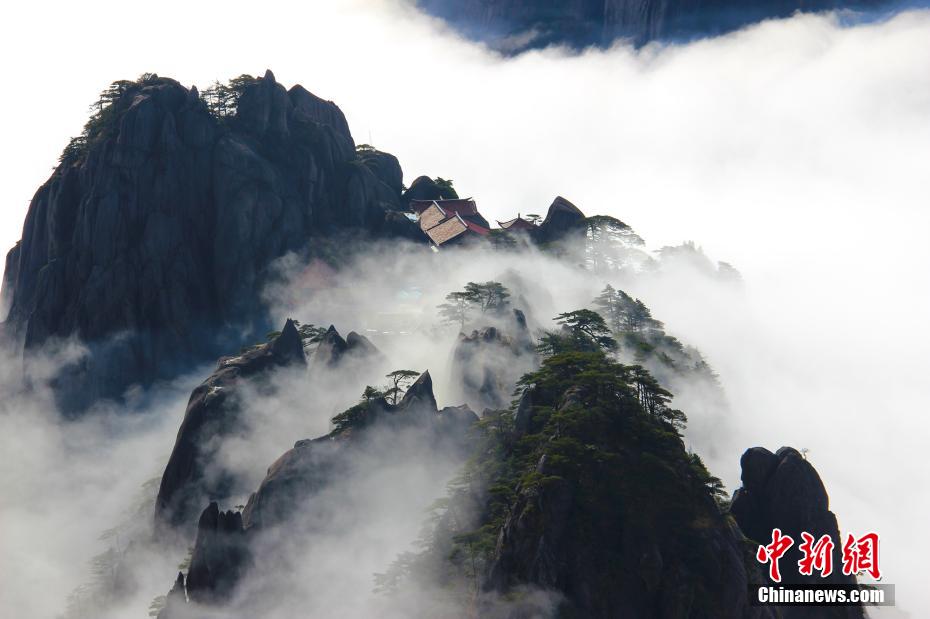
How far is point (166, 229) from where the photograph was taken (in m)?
108

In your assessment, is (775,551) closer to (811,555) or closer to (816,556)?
(811,555)

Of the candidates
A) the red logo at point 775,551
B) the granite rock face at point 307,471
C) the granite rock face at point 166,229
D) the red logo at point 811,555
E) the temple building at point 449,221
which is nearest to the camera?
the red logo at point 775,551

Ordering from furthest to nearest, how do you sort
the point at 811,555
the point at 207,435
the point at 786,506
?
the point at 207,435, the point at 786,506, the point at 811,555

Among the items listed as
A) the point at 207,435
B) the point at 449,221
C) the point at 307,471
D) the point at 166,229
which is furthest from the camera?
the point at 449,221

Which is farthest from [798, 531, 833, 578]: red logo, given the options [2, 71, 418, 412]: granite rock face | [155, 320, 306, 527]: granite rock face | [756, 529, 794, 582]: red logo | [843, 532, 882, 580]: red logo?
[2, 71, 418, 412]: granite rock face

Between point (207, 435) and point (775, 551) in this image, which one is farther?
point (207, 435)

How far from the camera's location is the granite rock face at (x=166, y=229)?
105 meters

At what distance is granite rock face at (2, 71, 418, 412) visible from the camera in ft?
345

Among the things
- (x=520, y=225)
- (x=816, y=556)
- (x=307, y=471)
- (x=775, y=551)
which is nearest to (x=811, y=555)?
(x=816, y=556)

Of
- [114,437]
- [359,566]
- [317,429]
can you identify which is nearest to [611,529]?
[359,566]

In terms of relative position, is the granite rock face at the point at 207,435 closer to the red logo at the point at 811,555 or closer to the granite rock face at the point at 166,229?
the granite rock face at the point at 166,229

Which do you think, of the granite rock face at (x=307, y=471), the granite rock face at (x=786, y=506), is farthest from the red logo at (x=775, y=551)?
the granite rock face at (x=307, y=471)

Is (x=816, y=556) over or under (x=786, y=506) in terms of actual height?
under

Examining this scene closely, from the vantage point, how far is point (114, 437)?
102 m
